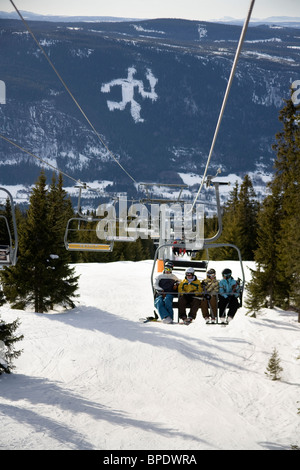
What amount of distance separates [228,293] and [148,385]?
13423 mm

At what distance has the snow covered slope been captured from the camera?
74.4 feet

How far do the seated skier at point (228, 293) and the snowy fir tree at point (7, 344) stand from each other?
12644 mm

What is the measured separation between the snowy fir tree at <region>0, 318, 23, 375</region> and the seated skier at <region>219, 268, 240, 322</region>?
12644 mm

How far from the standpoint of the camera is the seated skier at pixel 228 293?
1627cm

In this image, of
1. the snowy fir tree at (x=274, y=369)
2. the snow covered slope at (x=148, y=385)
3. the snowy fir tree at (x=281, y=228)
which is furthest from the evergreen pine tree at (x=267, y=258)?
the snowy fir tree at (x=274, y=369)

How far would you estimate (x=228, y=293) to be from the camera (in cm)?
1602

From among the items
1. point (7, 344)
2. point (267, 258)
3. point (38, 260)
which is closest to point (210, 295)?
point (7, 344)

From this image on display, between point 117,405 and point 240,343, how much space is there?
11.5 m

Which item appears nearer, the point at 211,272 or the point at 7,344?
the point at 211,272

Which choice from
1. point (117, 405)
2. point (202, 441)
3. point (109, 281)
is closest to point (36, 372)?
point (117, 405)

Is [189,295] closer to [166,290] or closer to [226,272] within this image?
[166,290]

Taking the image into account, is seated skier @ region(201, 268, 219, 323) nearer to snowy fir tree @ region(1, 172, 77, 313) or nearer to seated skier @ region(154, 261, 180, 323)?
seated skier @ region(154, 261, 180, 323)

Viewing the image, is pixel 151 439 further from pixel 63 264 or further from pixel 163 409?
pixel 63 264
